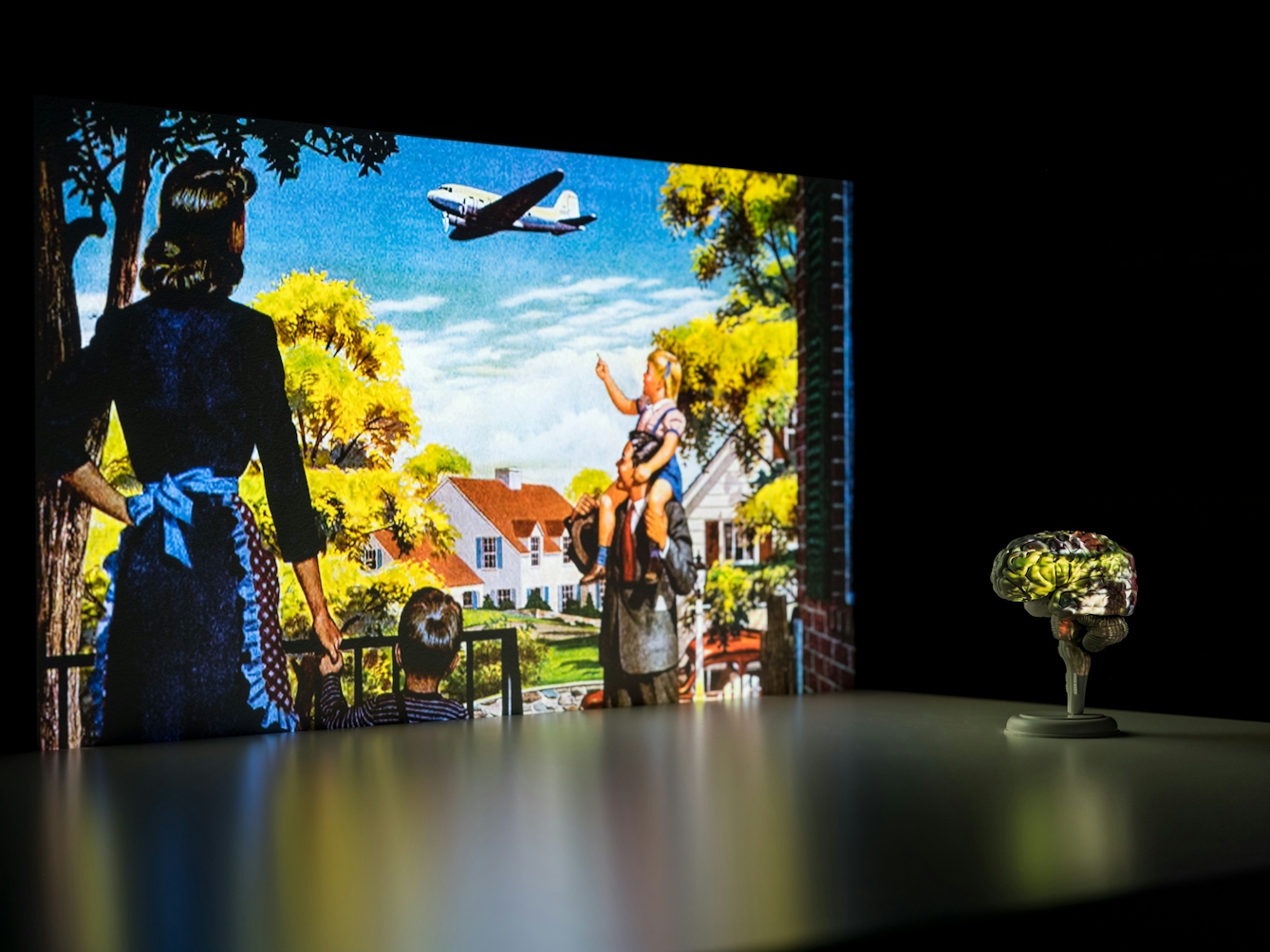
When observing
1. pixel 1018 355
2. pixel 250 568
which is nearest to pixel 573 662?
pixel 250 568

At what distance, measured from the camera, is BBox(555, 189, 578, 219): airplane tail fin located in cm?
630

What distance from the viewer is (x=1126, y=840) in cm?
321

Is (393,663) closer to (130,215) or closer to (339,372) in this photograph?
(339,372)

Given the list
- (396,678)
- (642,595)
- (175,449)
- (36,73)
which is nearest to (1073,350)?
(642,595)

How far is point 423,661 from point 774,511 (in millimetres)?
1791

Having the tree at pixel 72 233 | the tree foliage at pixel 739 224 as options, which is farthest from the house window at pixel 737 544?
the tree at pixel 72 233

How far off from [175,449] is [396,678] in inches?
50.0

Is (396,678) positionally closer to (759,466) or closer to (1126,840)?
→ (759,466)

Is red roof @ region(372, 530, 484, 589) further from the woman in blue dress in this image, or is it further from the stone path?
the stone path

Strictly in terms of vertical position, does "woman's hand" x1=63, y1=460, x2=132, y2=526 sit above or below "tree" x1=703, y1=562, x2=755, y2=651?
above

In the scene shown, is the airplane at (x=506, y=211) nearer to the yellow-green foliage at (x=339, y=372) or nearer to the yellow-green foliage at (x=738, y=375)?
the yellow-green foliage at (x=339, y=372)

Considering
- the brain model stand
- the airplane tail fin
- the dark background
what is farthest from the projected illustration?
the brain model stand

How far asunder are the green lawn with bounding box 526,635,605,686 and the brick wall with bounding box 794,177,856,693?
3.46 ft

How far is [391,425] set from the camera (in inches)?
232
